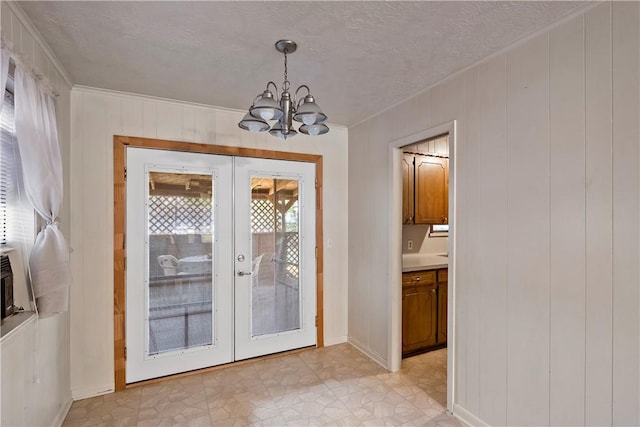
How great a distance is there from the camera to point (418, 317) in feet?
11.5

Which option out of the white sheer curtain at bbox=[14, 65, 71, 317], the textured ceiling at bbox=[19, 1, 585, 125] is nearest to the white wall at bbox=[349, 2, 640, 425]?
the textured ceiling at bbox=[19, 1, 585, 125]

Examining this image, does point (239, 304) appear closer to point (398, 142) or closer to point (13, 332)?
point (13, 332)

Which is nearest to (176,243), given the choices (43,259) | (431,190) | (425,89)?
(43,259)

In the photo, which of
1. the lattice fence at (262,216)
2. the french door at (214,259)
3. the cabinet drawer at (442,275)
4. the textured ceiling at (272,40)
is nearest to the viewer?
the textured ceiling at (272,40)

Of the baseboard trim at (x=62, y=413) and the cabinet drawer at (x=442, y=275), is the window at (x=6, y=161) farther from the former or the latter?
the cabinet drawer at (x=442, y=275)

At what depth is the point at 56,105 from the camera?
90.2 inches

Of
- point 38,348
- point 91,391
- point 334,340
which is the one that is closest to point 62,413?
point 91,391

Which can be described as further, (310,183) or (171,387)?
(310,183)

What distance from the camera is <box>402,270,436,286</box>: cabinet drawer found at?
11.2 ft

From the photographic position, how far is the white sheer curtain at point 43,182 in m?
1.72

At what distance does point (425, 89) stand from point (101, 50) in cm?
238

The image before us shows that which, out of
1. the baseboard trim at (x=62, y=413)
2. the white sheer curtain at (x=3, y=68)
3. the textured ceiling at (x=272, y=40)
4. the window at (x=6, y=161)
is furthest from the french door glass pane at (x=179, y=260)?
the white sheer curtain at (x=3, y=68)

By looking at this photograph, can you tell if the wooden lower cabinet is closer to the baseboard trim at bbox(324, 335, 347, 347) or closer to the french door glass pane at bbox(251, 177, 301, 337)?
the baseboard trim at bbox(324, 335, 347, 347)

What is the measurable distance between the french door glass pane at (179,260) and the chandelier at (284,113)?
1.37 m
